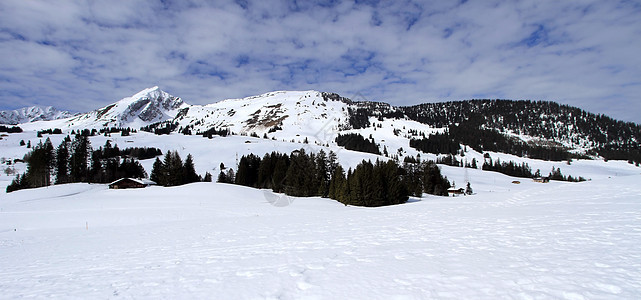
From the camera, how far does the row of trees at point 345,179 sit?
42844mm

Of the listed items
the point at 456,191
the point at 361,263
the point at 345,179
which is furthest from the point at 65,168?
the point at 456,191

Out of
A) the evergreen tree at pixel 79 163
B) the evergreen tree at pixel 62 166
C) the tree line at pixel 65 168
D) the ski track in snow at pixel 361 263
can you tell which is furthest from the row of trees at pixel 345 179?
the evergreen tree at pixel 62 166

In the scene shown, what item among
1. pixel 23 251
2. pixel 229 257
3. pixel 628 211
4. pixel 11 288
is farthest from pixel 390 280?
pixel 23 251

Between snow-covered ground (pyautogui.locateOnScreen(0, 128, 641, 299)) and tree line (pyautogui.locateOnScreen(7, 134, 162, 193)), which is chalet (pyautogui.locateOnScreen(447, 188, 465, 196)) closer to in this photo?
snow-covered ground (pyautogui.locateOnScreen(0, 128, 641, 299))

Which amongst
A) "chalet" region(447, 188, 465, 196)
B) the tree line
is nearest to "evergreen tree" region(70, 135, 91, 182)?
the tree line

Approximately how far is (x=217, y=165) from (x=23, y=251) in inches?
4035

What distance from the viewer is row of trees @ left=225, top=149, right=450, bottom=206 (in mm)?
42844

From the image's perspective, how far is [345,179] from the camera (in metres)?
46.2

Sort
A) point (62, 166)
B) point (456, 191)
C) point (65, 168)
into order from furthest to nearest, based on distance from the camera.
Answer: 1. point (456, 191)
2. point (65, 168)
3. point (62, 166)

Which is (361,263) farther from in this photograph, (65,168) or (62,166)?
(65,168)

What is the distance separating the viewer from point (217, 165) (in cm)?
10919

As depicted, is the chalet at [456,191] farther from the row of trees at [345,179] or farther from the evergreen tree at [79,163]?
the evergreen tree at [79,163]

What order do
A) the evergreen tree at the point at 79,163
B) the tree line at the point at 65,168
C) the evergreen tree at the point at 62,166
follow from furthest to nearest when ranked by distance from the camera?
the evergreen tree at the point at 79,163
the evergreen tree at the point at 62,166
the tree line at the point at 65,168

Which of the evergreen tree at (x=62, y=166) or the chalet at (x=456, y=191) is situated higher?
the evergreen tree at (x=62, y=166)
